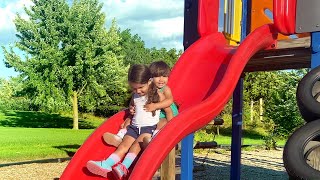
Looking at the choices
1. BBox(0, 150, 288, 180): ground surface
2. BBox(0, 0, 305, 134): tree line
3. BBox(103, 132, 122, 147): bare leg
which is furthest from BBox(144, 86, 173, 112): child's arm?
BBox(0, 0, 305, 134): tree line

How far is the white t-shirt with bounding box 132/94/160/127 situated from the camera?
424 centimetres

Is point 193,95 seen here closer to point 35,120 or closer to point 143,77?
point 143,77

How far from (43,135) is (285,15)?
23.1 metres

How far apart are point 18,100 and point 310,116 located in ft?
90.2

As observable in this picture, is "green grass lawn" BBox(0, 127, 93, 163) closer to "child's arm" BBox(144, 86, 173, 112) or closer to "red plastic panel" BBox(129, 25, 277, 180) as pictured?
"red plastic panel" BBox(129, 25, 277, 180)

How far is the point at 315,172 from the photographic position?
3809 mm

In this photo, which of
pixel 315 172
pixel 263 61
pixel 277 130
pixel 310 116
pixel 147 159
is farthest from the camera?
pixel 277 130

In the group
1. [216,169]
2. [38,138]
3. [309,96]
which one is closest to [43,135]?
[38,138]

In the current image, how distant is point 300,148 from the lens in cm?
396

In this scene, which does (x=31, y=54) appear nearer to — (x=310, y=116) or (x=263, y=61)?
(x=263, y=61)

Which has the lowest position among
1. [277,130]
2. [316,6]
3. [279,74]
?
[277,130]

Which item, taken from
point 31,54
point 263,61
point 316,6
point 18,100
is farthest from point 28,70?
point 316,6

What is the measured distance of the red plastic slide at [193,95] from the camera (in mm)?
3635

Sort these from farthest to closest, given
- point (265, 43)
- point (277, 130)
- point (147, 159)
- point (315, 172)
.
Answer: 1. point (277, 130)
2. point (265, 43)
3. point (315, 172)
4. point (147, 159)
